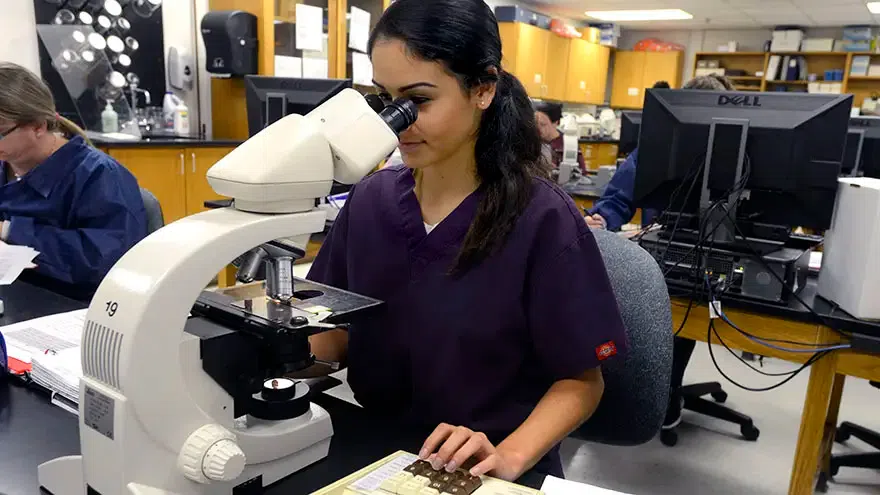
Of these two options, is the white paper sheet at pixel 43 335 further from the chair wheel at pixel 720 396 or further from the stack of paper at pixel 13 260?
the chair wheel at pixel 720 396

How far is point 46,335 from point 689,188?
167cm

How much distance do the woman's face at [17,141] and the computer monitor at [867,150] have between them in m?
2.78

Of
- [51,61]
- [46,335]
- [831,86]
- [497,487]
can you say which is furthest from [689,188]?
[831,86]

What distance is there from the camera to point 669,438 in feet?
8.30

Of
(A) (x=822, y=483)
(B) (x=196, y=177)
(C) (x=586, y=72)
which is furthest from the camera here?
(C) (x=586, y=72)

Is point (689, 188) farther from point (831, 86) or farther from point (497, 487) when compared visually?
point (831, 86)

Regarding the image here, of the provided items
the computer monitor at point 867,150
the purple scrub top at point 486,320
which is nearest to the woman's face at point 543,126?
the purple scrub top at point 486,320

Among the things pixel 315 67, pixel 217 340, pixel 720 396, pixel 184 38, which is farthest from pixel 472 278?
pixel 184 38

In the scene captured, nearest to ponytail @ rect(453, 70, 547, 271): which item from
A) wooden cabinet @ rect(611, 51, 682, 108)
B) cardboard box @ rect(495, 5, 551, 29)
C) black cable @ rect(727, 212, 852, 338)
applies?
black cable @ rect(727, 212, 852, 338)

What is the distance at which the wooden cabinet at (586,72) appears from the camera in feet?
26.3

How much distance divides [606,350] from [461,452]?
0.34m

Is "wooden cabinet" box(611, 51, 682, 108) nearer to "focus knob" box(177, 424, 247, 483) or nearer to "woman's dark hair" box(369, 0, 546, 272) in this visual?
"woman's dark hair" box(369, 0, 546, 272)

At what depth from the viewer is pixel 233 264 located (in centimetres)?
75

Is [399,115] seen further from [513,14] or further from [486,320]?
[513,14]
